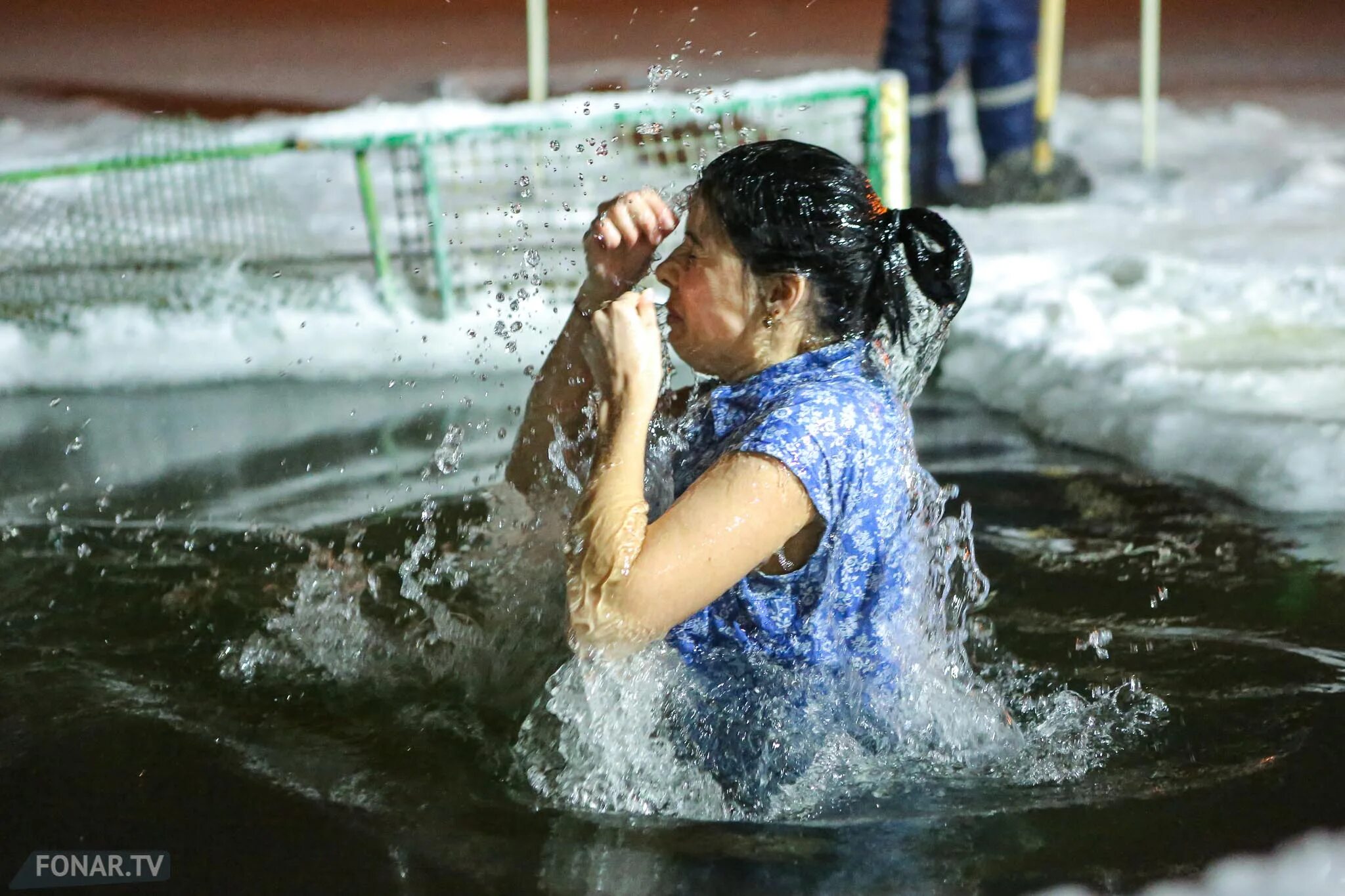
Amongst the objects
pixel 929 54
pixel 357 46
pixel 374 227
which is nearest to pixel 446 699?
pixel 374 227

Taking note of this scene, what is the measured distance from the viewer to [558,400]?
284cm

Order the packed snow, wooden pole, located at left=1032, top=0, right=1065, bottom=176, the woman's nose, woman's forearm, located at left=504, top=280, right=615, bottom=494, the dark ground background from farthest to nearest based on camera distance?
the dark ground background, wooden pole, located at left=1032, top=0, right=1065, bottom=176, the packed snow, woman's forearm, located at left=504, top=280, right=615, bottom=494, the woman's nose

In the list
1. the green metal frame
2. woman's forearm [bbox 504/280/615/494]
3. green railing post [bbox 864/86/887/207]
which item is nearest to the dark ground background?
the green metal frame

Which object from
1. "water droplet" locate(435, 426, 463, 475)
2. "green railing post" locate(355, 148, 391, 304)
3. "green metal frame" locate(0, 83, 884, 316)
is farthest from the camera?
"green railing post" locate(355, 148, 391, 304)

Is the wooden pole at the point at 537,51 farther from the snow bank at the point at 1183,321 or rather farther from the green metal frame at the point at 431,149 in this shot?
the snow bank at the point at 1183,321

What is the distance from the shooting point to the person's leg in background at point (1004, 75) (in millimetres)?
9289

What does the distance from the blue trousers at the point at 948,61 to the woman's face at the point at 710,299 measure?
7.27 metres

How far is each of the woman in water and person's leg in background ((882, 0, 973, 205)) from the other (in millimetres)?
7267

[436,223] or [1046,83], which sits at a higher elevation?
[1046,83]

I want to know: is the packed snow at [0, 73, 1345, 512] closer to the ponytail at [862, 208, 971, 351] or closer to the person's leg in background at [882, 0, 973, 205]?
the person's leg in background at [882, 0, 973, 205]

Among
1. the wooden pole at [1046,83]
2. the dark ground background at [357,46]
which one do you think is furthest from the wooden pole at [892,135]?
the dark ground background at [357,46]

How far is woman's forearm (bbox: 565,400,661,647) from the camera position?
2137 mm

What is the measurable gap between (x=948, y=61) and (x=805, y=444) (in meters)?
7.85

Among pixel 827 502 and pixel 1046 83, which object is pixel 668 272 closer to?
pixel 827 502
